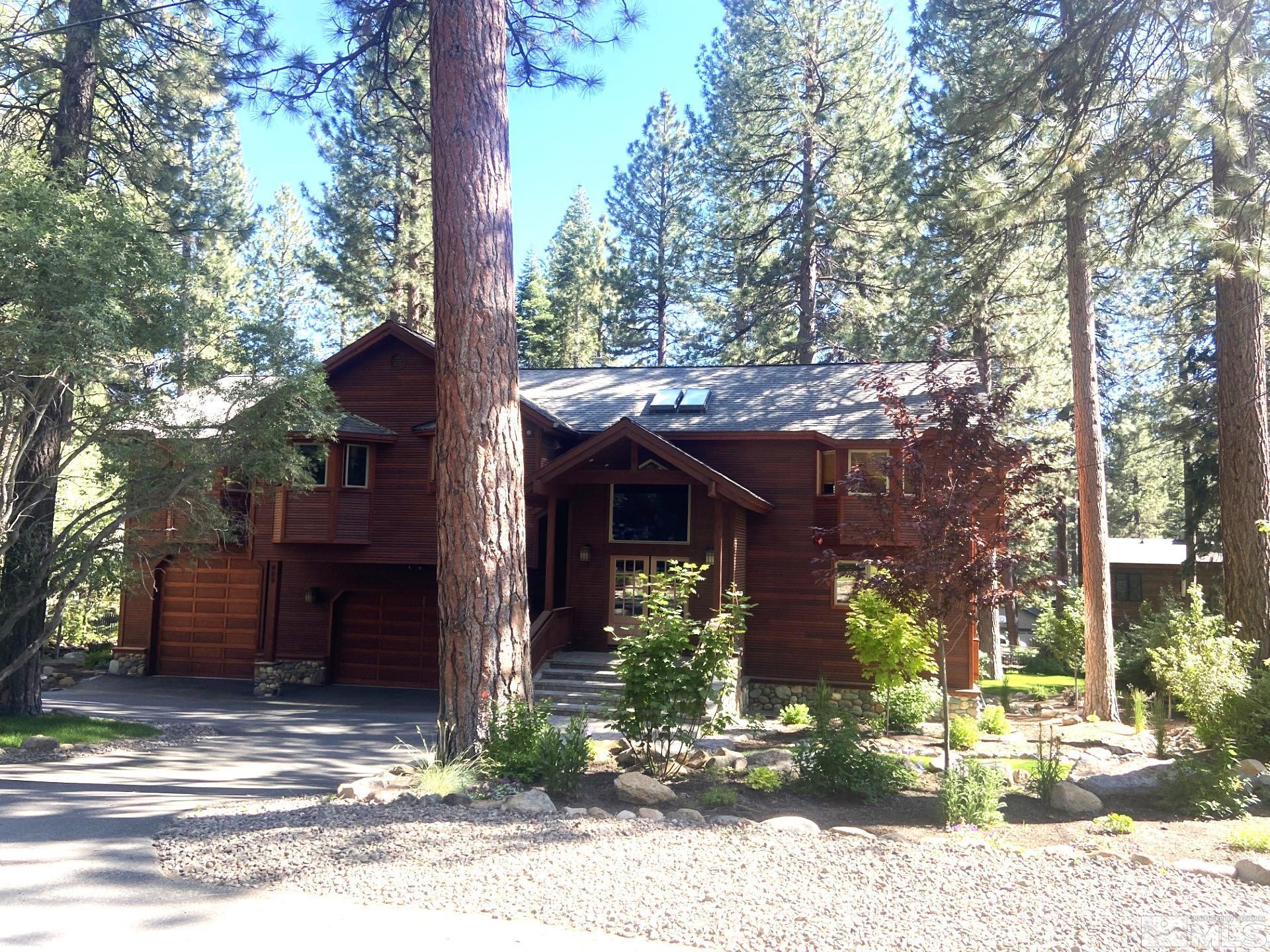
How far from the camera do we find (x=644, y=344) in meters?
34.6

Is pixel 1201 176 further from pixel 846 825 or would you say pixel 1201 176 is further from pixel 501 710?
pixel 501 710

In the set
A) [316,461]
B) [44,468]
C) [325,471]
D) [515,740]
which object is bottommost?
[515,740]

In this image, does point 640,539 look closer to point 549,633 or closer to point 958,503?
point 549,633

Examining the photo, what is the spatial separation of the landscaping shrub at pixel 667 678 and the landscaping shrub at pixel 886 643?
411 cm

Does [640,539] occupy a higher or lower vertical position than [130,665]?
higher

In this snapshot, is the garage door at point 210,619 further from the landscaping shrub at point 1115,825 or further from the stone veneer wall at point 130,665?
the landscaping shrub at point 1115,825

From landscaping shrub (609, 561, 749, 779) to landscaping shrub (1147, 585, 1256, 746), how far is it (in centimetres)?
447

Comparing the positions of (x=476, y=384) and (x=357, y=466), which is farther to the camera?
(x=357, y=466)

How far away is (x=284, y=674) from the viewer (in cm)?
1891

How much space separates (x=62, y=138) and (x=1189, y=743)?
17.0m

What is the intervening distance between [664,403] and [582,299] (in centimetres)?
1888

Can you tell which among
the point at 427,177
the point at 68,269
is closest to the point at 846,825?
the point at 68,269

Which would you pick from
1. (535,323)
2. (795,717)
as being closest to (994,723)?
(795,717)

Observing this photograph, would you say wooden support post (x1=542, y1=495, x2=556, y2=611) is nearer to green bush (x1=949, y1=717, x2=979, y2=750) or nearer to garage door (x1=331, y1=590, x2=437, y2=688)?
garage door (x1=331, y1=590, x2=437, y2=688)
